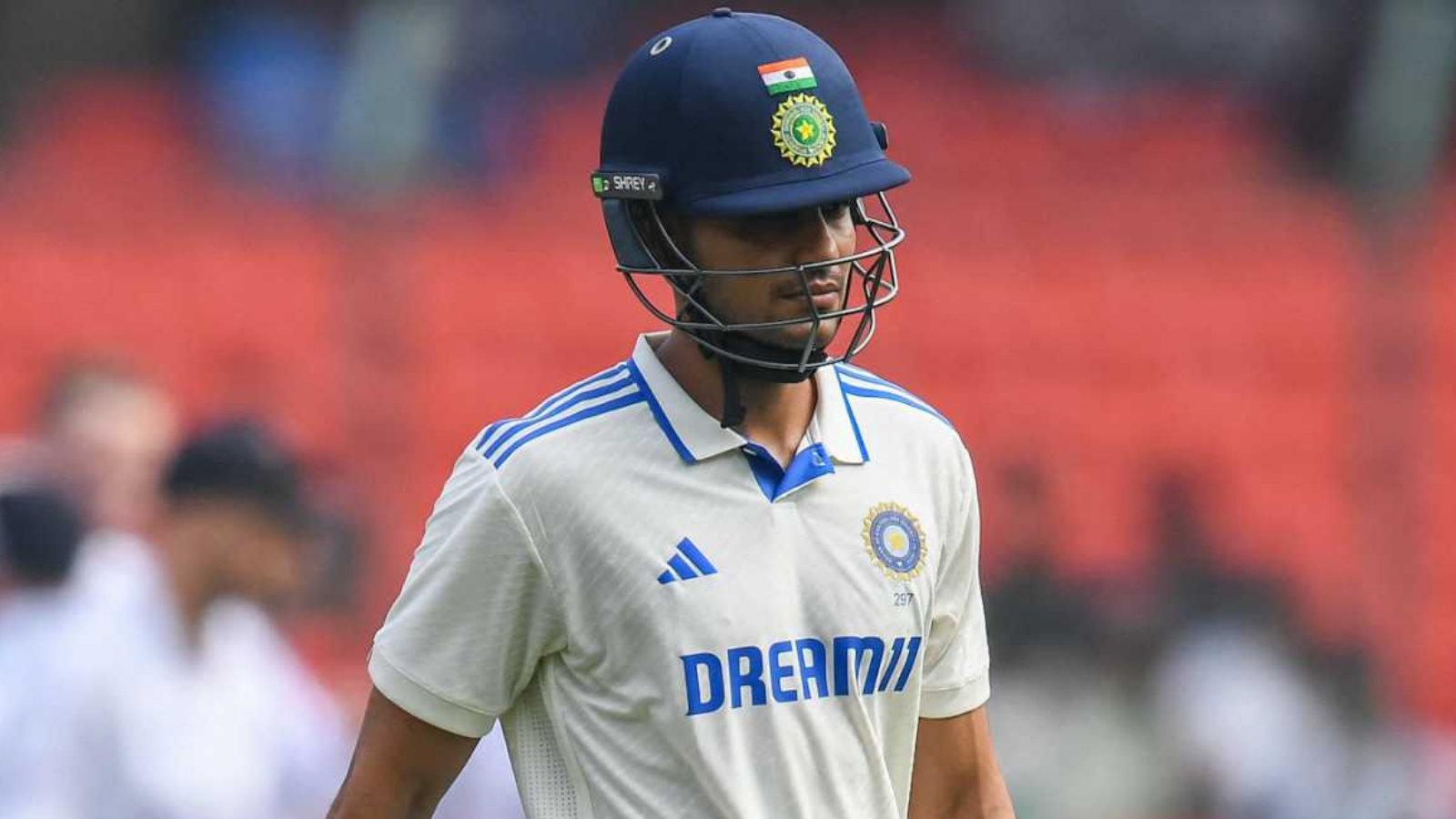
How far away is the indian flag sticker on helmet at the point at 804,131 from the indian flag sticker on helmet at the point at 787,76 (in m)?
0.01

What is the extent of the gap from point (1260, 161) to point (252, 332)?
156 inches

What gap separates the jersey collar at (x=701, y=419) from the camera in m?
2.37

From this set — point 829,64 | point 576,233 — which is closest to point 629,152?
point 829,64

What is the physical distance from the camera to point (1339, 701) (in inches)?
309

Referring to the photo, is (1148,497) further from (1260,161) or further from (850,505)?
(850,505)

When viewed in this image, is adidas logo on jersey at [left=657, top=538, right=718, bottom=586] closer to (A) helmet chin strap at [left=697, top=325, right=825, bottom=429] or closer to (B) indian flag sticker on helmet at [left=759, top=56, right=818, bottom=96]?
(A) helmet chin strap at [left=697, top=325, right=825, bottom=429]

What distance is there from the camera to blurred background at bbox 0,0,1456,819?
7367 millimetres

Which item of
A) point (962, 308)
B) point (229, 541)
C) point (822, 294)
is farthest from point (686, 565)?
point (962, 308)

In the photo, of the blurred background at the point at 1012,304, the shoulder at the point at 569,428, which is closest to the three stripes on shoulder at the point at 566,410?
the shoulder at the point at 569,428

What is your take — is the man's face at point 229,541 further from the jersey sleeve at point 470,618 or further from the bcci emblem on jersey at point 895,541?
the bcci emblem on jersey at point 895,541

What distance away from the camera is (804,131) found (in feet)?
7.59

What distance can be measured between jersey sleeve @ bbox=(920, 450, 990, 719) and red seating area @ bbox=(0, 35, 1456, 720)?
4.73m

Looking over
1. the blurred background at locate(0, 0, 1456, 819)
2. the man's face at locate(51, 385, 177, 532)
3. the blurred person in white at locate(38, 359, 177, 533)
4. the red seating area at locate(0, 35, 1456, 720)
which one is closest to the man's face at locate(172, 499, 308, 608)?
the blurred person in white at locate(38, 359, 177, 533)

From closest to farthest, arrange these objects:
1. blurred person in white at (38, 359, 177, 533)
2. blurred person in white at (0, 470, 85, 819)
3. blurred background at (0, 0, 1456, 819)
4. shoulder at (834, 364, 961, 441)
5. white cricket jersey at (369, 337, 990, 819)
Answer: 1. white cricket jersey at (369, 337, 990, 819)
2. shoulder at (834, 364, 961, 441)
3. blurred person in white at (0, 470, 85, 819)
4. blurred person in white at (38, 359, 177, 533)
5. blurred background at (0, 0, 1456, 819)
